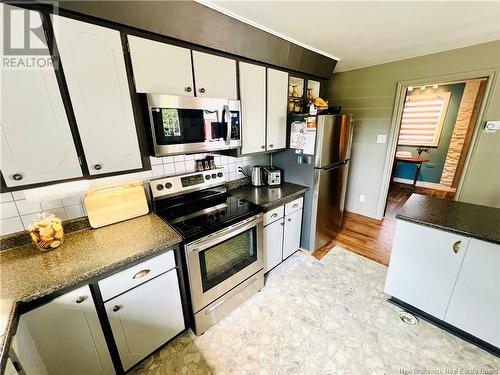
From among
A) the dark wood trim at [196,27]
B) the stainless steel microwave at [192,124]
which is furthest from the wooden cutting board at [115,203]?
the dark wood trim at [196,27]

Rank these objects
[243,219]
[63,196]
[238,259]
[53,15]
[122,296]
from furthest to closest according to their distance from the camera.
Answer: [238,259] → [243,219] → [63,196] → [122,296] → [53,15]

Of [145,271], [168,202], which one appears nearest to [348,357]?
[145,271]

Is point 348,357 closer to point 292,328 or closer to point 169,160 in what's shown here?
point 292,328

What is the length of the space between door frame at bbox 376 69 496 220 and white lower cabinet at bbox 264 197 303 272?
1.67 meters

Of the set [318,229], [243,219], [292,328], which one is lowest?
[292,328]

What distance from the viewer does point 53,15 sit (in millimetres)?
1018

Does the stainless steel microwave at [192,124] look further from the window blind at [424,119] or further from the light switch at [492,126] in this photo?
the window blind at [424,119]

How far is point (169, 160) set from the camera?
1.85 metres

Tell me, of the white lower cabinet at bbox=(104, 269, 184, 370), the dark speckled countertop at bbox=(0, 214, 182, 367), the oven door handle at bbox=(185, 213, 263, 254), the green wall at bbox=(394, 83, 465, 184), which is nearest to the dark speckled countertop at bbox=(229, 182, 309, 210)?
the oven door handle at bbox=(185, 213, 263, 254)

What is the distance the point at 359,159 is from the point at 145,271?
3.35 meters

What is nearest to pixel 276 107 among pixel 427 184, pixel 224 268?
pixel 224 268

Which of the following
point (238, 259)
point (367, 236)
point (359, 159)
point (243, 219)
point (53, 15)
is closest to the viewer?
point (53, 15)

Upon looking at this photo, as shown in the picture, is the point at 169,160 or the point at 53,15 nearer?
the point at 53,15

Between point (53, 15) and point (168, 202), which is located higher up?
point (53, 15)
